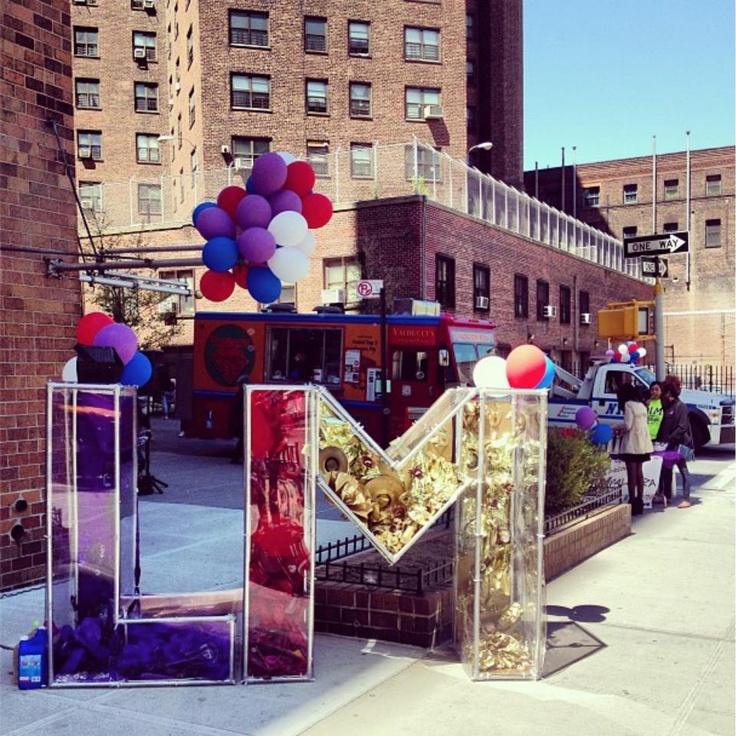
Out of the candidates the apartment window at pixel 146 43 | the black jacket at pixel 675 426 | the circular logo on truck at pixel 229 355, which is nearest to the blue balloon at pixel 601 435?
the black jacket at pixel 675 426

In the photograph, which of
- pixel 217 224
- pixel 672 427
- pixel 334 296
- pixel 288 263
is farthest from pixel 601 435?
pixel 334 296

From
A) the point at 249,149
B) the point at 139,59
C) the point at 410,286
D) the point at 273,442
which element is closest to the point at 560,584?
the point at 273,442

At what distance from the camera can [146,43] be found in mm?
43125

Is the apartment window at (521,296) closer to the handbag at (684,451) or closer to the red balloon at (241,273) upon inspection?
the handbag at (684,451)

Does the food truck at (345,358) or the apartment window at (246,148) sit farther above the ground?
the apartment window at (246,148)

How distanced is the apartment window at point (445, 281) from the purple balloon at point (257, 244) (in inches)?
746

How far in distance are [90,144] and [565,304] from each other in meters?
24.7

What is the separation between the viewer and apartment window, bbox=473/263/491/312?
1095 inches

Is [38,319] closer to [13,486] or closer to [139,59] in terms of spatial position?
[13,486]

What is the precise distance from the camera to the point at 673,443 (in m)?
12.7

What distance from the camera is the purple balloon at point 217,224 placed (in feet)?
21.0

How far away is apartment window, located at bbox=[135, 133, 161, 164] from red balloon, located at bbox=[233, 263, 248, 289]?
128 ft

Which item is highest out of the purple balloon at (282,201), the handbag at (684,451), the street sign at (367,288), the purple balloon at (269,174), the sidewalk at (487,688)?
the street sign at (367,288)

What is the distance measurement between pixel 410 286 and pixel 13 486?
1768 cm
